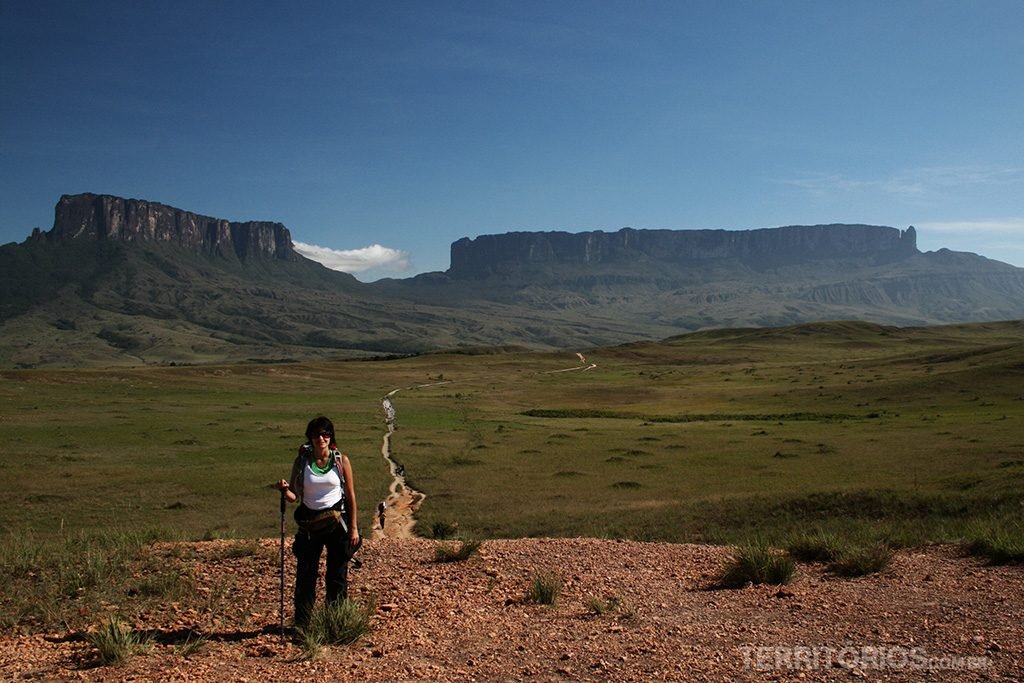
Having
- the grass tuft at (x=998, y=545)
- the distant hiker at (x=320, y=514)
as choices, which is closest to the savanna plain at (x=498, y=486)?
the grass tuft at (x=998, y=545)

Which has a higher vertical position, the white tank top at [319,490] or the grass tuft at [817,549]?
the white tank top at [319,490]

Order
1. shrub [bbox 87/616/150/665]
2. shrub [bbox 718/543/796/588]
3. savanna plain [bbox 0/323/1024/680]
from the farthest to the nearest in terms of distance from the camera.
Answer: shrub [bbox 718/543/796/588], savanna plain [bbox 0/323/1024/680], shrub [bbox 87/616/150/665]

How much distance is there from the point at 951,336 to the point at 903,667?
20720cm

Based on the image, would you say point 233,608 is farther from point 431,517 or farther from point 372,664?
point 431,517

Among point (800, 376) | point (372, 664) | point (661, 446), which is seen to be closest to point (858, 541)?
point (372, 664)

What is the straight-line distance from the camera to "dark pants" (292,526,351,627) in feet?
35.3

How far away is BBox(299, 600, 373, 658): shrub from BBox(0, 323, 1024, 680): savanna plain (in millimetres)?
321

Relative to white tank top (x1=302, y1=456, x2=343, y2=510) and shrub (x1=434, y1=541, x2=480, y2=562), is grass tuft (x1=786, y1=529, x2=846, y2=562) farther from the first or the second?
white tank top (x1=302, y1=456, x2=343, y2=510)

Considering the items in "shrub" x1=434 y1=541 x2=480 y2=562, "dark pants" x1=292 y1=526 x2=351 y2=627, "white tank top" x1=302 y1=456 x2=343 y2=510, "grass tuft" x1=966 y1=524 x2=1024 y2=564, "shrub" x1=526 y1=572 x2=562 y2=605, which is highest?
"white tank top" x1=302 y1=456 x2=343 y2=510

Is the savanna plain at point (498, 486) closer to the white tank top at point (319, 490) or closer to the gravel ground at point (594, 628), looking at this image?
the gravel ground at point (594, 628)

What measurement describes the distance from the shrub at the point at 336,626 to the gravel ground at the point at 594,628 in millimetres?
183

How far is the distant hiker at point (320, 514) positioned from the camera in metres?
10.7

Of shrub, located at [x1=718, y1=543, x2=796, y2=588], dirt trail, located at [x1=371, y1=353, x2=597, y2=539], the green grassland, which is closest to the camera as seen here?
shrub, located at [x1=718, y1=543, x2=796, y2=588]

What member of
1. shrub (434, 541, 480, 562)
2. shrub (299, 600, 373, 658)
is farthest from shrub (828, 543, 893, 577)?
shrub (299, 600, 373, 658)
